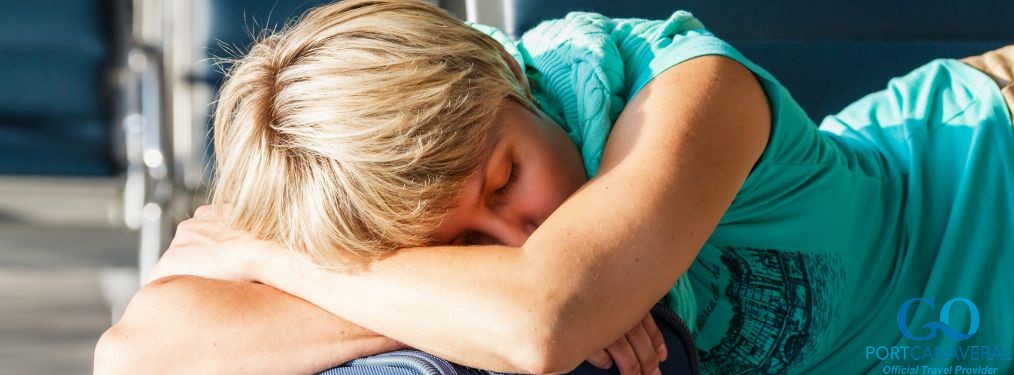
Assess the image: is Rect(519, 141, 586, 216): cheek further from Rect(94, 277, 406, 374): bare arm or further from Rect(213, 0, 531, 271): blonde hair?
Rect(94, 277, 406, 374): bare arm

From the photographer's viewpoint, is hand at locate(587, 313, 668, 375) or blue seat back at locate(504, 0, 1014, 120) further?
blue seat back at locate(504, 0, 1014, 120)

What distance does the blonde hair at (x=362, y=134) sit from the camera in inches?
39.6

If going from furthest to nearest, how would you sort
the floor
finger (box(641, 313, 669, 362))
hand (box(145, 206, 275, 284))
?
the floor < hand (box(145, 206, 275, 284)) < finger (box(641, 313, 669, 362))

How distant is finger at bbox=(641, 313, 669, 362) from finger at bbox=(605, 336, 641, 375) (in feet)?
0.10

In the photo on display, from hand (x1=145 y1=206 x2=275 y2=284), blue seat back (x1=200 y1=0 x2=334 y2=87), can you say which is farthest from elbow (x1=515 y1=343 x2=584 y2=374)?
blue seat back (x1=200 y1=0 x2=334 y2=87)

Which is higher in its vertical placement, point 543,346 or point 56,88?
point 543,346

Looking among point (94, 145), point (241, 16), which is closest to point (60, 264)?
point (94, 145)

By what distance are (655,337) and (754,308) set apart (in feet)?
0.95

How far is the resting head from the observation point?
1.01 metres

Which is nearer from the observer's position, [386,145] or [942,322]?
[386,145]

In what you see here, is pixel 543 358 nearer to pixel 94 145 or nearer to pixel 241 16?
pixel 241 16

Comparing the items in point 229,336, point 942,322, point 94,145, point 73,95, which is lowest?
point 94,145

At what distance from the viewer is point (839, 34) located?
1976 millimetres

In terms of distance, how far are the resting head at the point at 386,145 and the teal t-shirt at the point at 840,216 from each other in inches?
3.6
